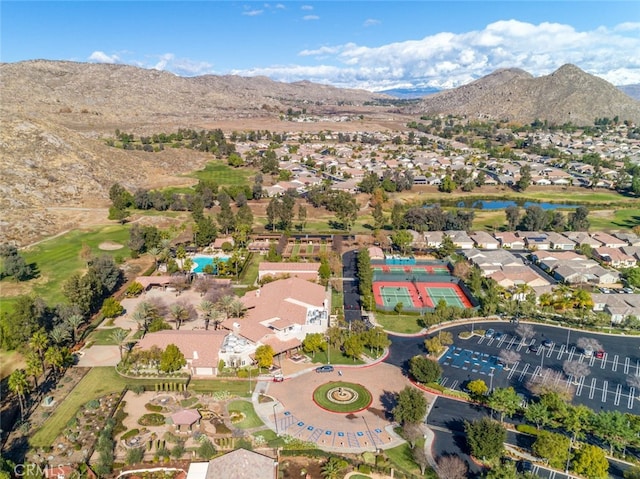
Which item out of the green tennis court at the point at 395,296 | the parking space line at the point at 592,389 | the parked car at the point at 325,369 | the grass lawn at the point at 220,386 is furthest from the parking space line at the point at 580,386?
the grass lawn at the point at 220,386

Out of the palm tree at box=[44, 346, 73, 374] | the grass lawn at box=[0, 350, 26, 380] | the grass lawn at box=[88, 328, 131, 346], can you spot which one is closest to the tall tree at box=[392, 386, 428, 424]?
the palm tree at box=[44, 346, 73, 374]

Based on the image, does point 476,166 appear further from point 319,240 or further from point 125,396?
point 125,396

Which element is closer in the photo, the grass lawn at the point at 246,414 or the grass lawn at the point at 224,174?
the grass lawn at the point at 246,414

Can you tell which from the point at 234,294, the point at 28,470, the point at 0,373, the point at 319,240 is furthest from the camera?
the point at 319,240

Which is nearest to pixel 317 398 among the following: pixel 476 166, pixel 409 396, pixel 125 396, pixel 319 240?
pixel 409 396

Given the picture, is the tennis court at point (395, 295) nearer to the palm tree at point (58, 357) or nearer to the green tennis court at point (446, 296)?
the green tennis court at point (446, 296)
